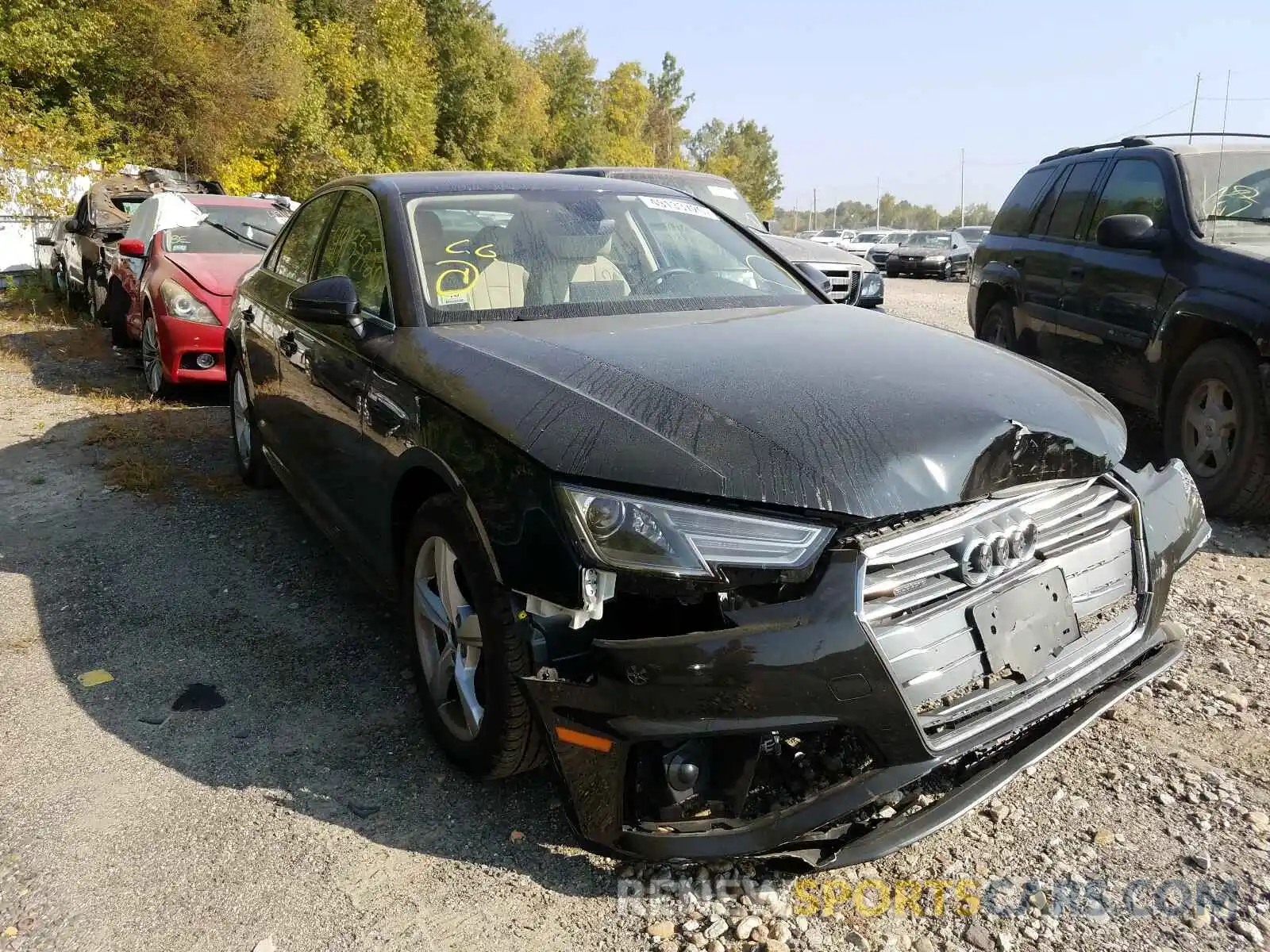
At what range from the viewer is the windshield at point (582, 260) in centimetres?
340

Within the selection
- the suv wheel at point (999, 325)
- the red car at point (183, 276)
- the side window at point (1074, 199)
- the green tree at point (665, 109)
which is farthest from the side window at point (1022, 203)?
the green tree at point (665, 109)

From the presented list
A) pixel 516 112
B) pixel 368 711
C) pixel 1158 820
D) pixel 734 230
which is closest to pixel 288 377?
pixel 368 711

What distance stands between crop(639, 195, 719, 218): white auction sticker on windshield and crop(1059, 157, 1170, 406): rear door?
2.78m

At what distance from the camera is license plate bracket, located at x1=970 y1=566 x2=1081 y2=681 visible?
228 cm

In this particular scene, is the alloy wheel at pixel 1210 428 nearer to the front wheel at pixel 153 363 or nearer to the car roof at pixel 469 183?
the car roof at pixel 469 183

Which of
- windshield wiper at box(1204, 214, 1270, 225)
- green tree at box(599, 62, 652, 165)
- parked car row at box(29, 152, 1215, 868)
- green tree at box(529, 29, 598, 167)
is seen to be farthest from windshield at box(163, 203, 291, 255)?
green tree at box(599, 62, 652, 165)

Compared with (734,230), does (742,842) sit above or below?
below

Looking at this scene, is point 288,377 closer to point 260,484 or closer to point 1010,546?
point 260,484

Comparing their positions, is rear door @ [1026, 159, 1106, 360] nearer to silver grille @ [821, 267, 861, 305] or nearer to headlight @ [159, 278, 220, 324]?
silver grille @ [821, 267, 861, 305]

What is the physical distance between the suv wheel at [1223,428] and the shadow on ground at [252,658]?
3818 millimetres

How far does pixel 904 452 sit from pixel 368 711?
2029 millimetres

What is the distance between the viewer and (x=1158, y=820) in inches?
105

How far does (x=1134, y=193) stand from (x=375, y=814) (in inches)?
219

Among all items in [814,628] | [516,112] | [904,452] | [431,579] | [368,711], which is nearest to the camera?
[814,628]
